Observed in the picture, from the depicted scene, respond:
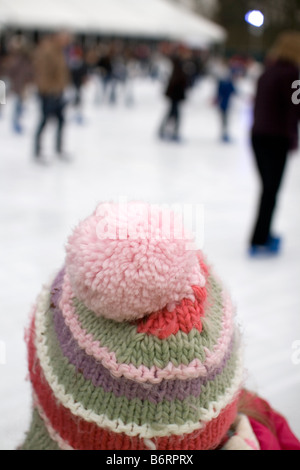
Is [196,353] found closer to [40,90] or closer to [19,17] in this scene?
[40,90]

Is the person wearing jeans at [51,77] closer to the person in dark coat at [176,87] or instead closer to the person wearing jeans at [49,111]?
the person wearing jeans at [49,111]

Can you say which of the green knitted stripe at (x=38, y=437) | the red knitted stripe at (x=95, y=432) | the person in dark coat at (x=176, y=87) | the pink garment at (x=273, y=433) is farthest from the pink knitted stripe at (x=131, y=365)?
the person in dark coat at (x=176, y=87)

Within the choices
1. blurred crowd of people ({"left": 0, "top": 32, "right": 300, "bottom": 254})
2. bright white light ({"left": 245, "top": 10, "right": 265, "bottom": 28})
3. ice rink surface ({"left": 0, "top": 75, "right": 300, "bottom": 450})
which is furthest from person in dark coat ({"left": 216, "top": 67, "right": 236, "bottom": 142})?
bright white light ({"left": 245, "top": 10, "right": 265, "bottom": 28})

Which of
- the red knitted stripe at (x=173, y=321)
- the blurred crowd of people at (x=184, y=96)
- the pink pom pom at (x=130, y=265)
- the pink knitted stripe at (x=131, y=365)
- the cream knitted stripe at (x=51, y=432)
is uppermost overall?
the blurred crowd of people at (x=184, y=96)

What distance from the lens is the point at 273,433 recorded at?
1.25 meters

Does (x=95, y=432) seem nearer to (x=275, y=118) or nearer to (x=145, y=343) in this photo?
(x=145, y=343)

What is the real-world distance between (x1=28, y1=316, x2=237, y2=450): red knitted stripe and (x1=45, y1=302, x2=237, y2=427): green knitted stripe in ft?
0.13

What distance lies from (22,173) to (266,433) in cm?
417

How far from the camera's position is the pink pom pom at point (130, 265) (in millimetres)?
830

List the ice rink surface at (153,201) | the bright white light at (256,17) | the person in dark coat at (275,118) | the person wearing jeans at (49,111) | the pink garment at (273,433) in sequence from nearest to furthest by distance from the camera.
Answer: the bright white light at (256,17) → the pink garment at (273,433) → the ice rink surface at (153,201) → the person in dark coat at (275,118) → the person wearing jeans at (49,111)

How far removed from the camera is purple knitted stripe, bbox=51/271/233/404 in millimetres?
865

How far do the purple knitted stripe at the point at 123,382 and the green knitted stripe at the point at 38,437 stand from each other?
21cm

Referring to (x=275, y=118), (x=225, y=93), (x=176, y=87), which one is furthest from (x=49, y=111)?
(x=225, y=93)
